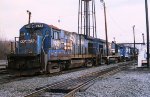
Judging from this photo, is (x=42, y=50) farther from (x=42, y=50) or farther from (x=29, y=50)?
(x=29, y=50)

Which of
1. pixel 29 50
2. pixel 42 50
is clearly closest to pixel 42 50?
pixel 42 50

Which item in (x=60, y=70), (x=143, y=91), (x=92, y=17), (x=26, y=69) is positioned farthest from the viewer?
(x=92, y=17)

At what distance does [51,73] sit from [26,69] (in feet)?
6.89

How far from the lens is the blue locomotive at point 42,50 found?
17.8m

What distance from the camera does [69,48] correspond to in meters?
23.3

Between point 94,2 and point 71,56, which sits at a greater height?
point 94,2

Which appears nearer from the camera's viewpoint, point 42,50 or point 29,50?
point 42,50

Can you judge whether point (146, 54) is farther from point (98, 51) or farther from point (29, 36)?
point (29, 36)

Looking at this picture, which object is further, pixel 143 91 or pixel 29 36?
pixel 29 36

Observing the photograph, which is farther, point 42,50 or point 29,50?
point 29,50

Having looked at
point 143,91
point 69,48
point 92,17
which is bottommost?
point 143,91

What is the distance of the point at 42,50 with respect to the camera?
60.1 ft

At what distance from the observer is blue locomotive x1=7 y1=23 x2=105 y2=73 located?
58.5 feet

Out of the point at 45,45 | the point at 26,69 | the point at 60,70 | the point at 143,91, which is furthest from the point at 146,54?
the point at 143,91
